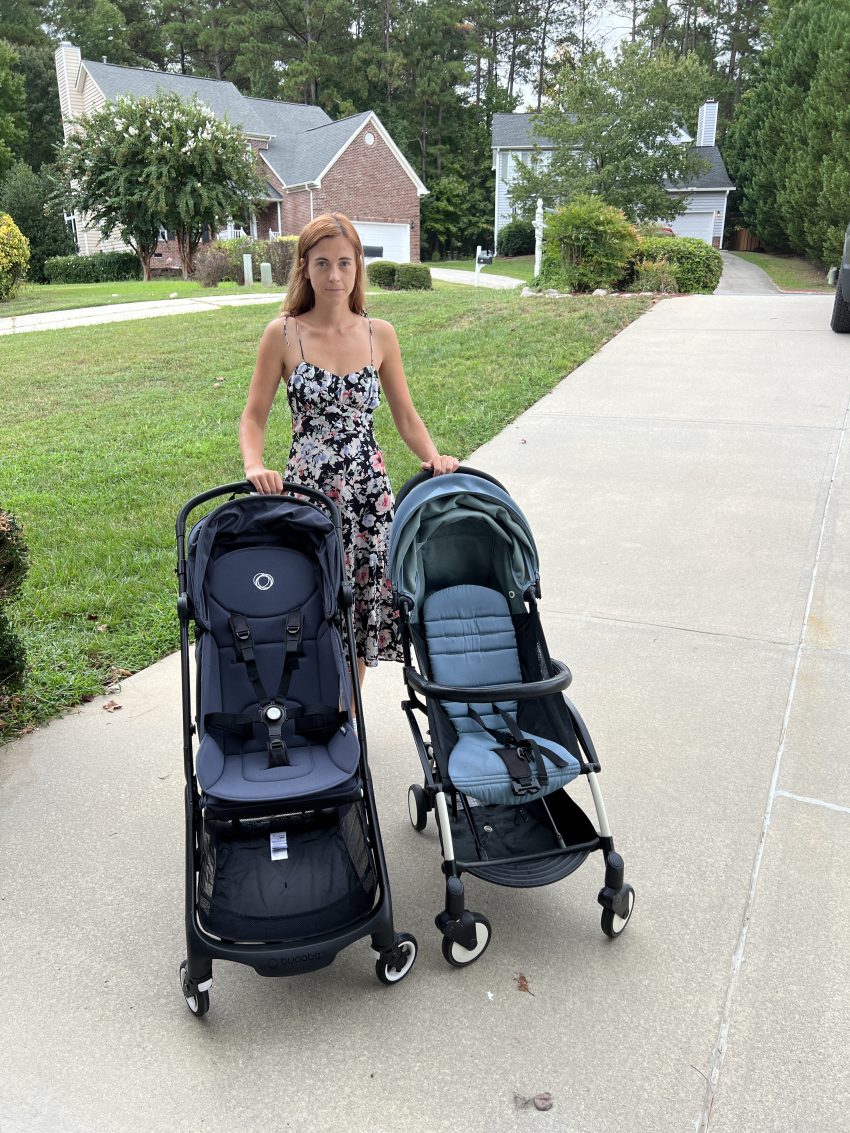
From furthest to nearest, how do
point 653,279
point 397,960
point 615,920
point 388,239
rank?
1. point 388,239
2. point 653,279
3. point 615,920
4. point 397,960

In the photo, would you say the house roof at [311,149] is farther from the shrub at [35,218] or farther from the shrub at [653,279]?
the shrub at [653,279]

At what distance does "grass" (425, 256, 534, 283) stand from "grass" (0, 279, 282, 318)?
13324 millimetres

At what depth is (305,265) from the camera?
282 cm

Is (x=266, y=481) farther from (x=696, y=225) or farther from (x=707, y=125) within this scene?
(x=707, y=125)

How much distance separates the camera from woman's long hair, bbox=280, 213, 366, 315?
275 centimetres

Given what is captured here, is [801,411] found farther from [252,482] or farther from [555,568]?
[252,482]

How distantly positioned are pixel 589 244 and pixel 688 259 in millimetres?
2757

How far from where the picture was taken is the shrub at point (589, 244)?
12.8 m

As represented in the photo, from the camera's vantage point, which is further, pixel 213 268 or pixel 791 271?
pixel 791 271

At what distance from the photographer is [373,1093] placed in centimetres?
199

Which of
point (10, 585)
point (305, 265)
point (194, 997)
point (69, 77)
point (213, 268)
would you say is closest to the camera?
point (194, 997)

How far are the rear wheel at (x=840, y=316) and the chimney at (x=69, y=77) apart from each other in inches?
1194

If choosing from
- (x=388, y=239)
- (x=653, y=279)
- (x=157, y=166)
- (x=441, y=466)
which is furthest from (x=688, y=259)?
(x=388, y=239)

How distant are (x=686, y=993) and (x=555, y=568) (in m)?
2.92
